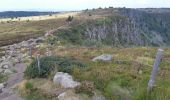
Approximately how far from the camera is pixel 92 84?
1802 cm

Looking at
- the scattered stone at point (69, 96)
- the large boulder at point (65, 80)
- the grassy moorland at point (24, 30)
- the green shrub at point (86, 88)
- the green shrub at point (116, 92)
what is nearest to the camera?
the green shrub at point (116, 92)

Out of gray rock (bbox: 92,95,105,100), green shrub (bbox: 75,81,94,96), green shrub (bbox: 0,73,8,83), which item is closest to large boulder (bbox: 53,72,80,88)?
green shrub (bbox: 75,81,94,96)

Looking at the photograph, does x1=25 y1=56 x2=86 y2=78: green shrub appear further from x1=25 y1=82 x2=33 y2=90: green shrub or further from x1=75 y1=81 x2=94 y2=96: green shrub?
x1=75 y1=81 x2=94 y2=96: green shrub

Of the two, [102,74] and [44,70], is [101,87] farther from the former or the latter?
[44,70]

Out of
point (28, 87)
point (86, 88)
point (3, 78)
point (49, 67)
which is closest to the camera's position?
point (86, 88)

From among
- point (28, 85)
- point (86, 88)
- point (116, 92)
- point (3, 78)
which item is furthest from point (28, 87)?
point (3, 78)

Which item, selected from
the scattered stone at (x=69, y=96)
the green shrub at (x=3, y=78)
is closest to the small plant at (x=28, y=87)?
the scattered stone at (x=69, y=96)

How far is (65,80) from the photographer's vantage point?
19344mm

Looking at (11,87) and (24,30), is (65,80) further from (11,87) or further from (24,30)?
(24,30)

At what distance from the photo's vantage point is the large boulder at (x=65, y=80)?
61.8 ft

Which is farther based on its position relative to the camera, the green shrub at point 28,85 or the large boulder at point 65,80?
the green shrub at point 28,85

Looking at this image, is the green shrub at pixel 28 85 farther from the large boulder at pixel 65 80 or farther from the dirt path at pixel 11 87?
the large boulder at pixel 65 80

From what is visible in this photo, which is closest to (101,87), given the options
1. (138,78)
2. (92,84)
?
(92,84)

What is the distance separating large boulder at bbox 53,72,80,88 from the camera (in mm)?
18828
